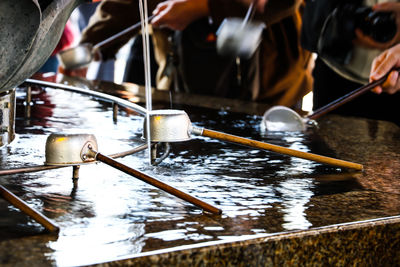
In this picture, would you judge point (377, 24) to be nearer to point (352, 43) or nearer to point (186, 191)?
point (352, 43)

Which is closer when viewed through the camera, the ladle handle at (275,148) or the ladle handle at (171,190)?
the ladle handle at (171,190)

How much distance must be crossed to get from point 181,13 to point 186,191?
273cm

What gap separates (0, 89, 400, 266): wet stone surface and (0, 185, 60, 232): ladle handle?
0.01 metres

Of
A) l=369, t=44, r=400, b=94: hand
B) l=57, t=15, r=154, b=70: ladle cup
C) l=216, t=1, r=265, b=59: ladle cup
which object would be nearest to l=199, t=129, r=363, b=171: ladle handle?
l=369, t=44, r=400, b=94: hand

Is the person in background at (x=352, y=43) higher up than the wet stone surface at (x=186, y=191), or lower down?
higher up

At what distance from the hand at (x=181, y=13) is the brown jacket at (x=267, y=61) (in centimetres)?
31

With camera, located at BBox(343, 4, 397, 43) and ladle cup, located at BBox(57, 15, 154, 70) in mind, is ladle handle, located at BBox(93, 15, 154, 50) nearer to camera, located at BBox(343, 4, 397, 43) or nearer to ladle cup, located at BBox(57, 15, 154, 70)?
ladle cup, located at BBox(57, 15, 154, 70)

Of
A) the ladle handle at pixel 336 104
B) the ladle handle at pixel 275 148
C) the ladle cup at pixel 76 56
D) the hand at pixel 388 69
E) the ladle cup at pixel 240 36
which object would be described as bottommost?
the ladle handle at pixel 275 148

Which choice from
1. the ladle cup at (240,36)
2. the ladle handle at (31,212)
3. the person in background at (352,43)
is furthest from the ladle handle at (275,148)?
the ladle cup at (240,36)

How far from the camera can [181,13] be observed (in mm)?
3586

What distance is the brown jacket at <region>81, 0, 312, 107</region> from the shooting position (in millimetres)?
3729

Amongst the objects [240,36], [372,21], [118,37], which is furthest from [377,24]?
[118,37]

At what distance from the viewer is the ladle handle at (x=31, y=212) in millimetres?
726

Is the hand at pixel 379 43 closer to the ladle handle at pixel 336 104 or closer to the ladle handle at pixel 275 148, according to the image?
the ladle handle at pixel 336 104
